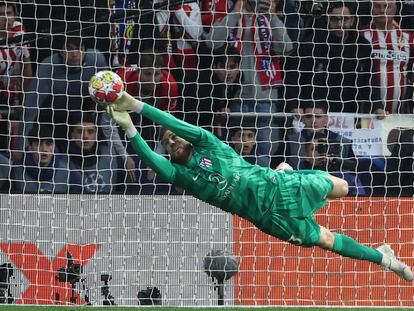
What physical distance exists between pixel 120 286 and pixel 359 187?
2.76 meters

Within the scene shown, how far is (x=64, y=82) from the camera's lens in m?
12.3

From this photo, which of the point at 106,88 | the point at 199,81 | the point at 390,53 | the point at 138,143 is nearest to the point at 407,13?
the point at 390,53

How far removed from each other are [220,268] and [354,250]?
6.75ft

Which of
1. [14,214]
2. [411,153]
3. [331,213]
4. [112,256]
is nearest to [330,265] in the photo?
[331,213]

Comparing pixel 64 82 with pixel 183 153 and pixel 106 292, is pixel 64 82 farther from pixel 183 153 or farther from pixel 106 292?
pixel 183 153

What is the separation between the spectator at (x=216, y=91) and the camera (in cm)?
1242

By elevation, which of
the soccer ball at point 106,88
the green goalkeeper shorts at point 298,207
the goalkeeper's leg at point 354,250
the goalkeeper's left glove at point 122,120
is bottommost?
the goalkeeper's leg at point 354,250

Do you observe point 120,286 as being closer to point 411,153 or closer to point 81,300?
point 81,300

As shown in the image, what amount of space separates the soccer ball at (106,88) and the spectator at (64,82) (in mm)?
3181

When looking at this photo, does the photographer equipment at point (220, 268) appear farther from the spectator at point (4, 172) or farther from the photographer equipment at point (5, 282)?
the spectator at point (4, 172)

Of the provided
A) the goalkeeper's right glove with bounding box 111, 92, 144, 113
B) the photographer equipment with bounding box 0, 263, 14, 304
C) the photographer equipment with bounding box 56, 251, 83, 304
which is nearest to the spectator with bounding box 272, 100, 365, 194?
the photographer equipment with bounding box 56, 251, 83, 304

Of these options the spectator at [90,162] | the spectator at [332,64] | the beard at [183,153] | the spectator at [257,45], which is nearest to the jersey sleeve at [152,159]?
the beard at [183,153]

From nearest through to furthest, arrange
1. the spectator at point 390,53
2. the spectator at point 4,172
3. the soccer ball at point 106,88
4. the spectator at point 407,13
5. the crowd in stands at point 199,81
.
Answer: the soccer ball at point 106,88 < the spectator at point 4,172 < the crowd in stands at point 199,81 < the spectator at point 390,53 < the spectator at point 407,13

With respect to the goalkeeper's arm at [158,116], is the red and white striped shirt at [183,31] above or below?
above
